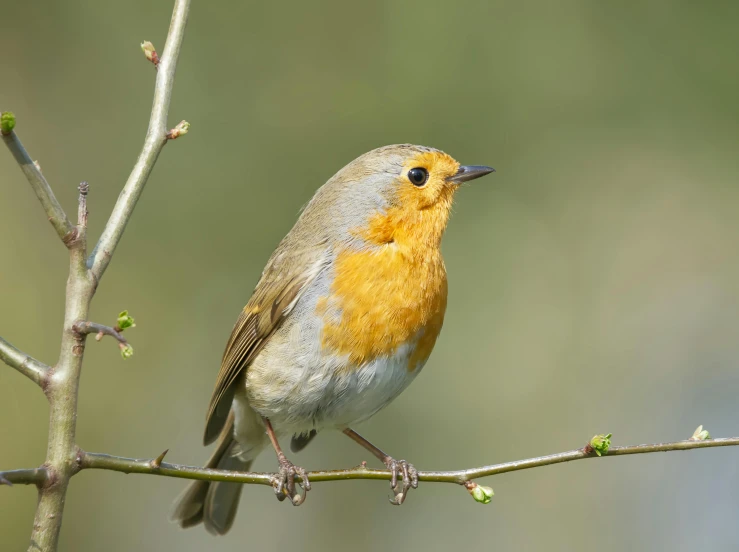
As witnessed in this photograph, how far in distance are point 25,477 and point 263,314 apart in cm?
200

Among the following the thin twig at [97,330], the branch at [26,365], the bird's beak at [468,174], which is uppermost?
the bird's beak at [468,174]

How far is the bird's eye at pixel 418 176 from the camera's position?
3707 mm

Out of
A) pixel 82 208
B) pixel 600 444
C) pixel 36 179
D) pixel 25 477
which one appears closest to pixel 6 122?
pixel 36 179

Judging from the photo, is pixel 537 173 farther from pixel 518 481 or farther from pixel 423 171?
pixel 423 171

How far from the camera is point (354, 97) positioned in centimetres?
626

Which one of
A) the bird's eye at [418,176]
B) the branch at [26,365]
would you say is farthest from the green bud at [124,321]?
the bird's eye at [418,176]

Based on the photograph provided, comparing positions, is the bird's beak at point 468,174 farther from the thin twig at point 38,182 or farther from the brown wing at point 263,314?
the thin twig at point 38,182

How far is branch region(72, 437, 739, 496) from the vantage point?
2080 millimetres

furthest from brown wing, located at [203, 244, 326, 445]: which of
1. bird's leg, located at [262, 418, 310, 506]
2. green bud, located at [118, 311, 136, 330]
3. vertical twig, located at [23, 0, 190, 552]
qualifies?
→ green bud, located at [118, 311, 136, 330]

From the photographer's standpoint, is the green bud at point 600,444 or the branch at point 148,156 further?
the green bud at point 600,444

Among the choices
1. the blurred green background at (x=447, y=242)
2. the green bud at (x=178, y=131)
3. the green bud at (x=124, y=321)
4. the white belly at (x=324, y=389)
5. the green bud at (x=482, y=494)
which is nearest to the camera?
the green bud at (x=124, y=321)

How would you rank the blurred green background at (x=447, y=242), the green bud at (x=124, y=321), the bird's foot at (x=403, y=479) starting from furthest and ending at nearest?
the blurred green background at (x=447, y=242), the bird's foot at (x=403, y=479), the green bud at (x=124, y=321)

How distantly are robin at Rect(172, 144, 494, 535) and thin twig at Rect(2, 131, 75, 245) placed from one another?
4.93 ft

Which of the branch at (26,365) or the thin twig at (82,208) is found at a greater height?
the thin twig at (82,208)
